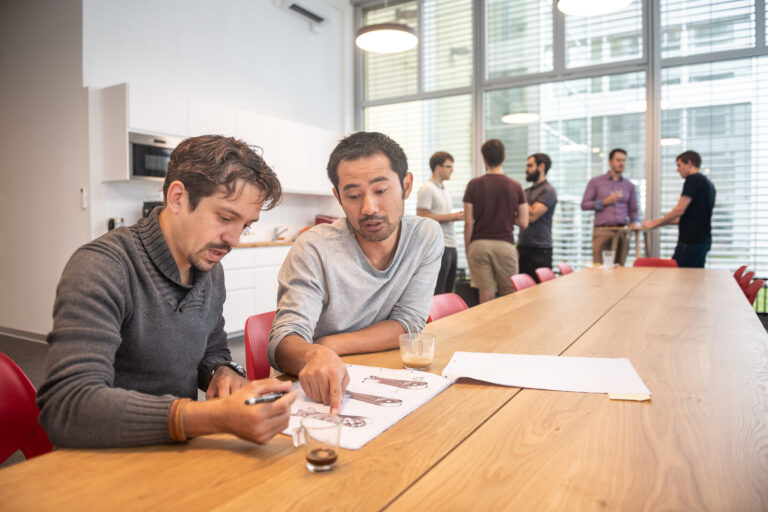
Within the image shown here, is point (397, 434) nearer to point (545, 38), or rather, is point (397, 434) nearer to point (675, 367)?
point (675, 367)

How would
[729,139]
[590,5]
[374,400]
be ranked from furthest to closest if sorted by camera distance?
[729,139] → [590,5] → [374,400]

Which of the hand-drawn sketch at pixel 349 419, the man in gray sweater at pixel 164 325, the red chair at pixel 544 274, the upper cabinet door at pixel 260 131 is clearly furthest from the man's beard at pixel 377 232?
the upper cabinet door at pixel 260 131

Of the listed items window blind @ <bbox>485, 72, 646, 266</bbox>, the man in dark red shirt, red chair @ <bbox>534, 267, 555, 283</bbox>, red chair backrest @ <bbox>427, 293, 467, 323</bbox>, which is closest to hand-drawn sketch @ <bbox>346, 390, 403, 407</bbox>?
red chair backrest @ <bbox>427, 293, 467, 323</bbox>

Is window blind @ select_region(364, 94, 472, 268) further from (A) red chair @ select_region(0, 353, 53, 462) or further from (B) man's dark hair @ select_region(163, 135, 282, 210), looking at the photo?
(A) red chair @ select_region(0, 353, 53, 462)

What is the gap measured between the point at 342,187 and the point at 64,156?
12.7 ft

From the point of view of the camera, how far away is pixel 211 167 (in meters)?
1.07

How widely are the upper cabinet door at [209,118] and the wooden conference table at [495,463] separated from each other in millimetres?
4093

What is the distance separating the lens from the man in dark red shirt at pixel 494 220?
413 centimetres

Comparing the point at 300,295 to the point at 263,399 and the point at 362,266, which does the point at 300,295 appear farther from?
the point at 263,399

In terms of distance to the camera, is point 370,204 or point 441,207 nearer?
point 370,204

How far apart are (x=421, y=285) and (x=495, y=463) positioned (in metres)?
0.89

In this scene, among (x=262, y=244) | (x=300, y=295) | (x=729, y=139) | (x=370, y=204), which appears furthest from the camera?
(x=729, y=139)

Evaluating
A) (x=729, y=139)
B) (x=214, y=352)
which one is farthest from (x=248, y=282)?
(x=729, y=139)

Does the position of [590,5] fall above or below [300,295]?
above
